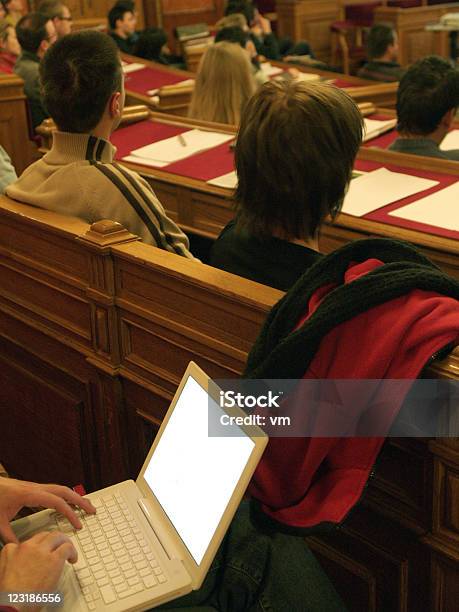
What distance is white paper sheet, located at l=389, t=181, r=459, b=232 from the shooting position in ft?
7.30

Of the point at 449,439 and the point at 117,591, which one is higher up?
the point at 449,439

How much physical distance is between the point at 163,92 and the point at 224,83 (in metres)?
0.92

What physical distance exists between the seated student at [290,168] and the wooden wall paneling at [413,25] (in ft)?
25.9

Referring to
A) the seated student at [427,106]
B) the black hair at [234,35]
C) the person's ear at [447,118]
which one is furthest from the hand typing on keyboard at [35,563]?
the black hair at [234,35]

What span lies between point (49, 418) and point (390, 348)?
1378 mm

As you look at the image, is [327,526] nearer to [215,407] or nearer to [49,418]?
[215,407]

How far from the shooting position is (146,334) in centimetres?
191

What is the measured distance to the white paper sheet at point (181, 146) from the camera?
124 inches

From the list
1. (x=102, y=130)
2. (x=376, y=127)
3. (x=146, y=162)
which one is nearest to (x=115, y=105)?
(x=102, y=130)

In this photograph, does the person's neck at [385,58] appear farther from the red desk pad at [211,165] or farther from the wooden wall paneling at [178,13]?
the wooden wall paneling at [178,13]

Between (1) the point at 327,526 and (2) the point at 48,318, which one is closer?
(1) the point at 327,526

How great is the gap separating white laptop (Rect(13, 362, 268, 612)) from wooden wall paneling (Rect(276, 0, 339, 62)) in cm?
879

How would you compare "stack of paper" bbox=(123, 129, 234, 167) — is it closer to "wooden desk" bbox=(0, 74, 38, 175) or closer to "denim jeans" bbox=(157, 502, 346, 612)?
"wooden desk" bbox=(0, 74, 38, 175)

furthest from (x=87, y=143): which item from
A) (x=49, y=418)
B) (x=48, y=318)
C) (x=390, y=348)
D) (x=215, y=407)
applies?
(x=390, y=348)
